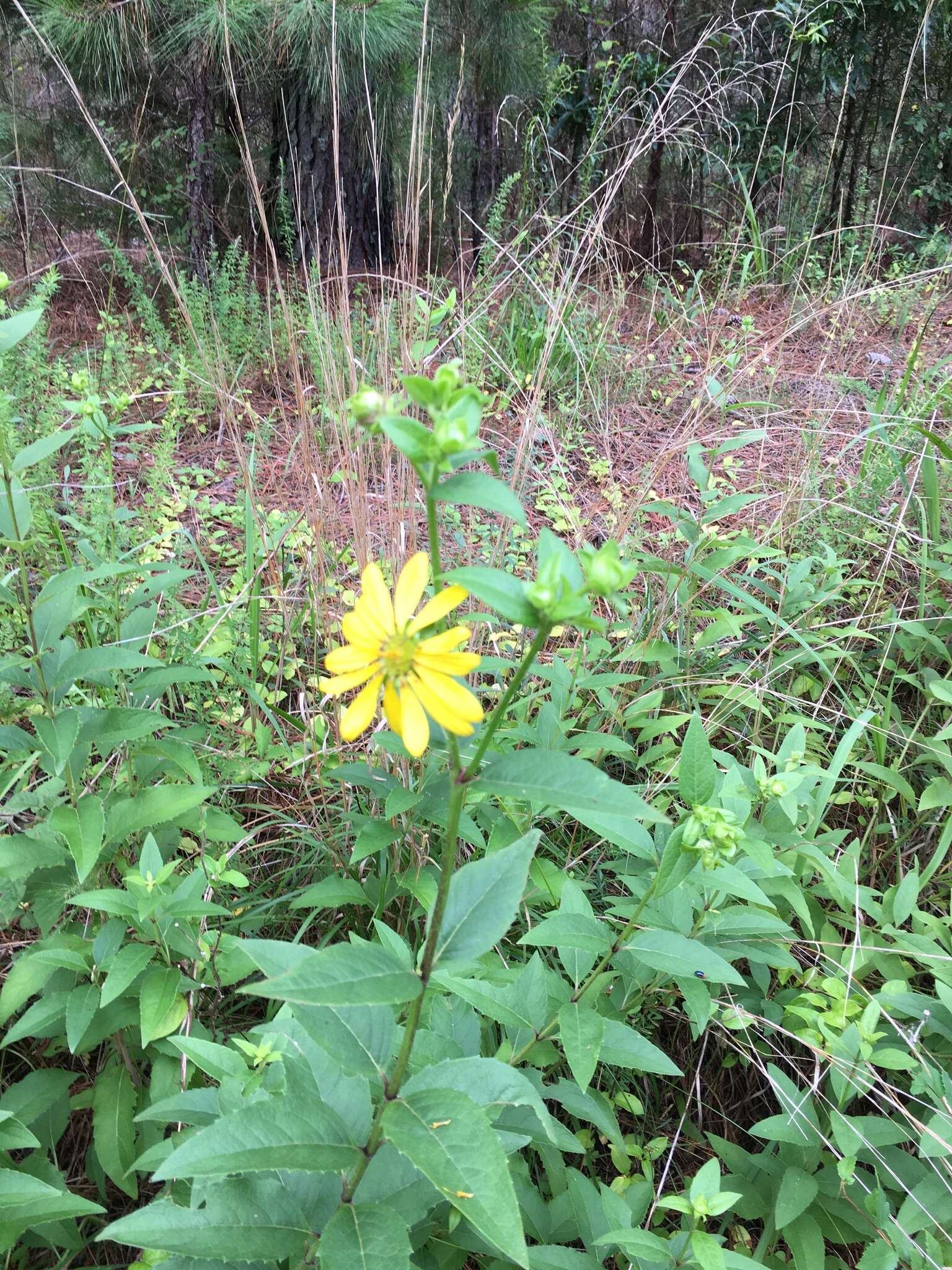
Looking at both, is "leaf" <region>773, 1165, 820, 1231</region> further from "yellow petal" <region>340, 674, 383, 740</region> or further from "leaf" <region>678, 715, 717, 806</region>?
"yellow petal" <region>340, 674, 383, 740</region>

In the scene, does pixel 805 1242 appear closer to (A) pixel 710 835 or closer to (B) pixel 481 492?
(A) pixel 710 835

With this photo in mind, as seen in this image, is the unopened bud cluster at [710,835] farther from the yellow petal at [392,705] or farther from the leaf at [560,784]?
the yellow petal at [392,705]

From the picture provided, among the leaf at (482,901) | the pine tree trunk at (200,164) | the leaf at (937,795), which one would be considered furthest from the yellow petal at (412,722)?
the pine tree trunk at (200,164)

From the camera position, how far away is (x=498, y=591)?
0.50 meters

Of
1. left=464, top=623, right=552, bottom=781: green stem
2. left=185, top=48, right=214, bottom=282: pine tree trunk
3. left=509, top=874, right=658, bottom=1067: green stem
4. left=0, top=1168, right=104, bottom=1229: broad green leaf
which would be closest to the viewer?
left=464, top=623, right=552, bottom=781: green stem

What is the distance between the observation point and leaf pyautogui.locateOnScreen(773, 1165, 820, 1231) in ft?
3.16

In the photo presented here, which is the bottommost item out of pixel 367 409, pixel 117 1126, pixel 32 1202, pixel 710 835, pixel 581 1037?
pixel 117 1126

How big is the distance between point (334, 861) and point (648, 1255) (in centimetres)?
75

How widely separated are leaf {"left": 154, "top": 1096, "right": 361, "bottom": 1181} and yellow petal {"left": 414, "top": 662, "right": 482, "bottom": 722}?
14.6 inches

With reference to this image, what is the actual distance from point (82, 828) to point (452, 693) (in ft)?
2.35

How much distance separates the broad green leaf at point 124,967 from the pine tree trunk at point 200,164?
11.4 feet

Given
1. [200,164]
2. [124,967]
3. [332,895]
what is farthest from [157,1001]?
[200,164]

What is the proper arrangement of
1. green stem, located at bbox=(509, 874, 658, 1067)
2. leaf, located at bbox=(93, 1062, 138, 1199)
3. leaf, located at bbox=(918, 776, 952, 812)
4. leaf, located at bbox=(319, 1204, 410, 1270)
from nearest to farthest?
1. leaf, located at bbox=(319, 1204, 410, 1270)
2. green stem, located at bbox=(509, 874, 658, 1067)
3. leaf, located at bbox=(93, 1062, 138, 1199)
4. leaf, located at bbox=(918, 776, 952, 812)

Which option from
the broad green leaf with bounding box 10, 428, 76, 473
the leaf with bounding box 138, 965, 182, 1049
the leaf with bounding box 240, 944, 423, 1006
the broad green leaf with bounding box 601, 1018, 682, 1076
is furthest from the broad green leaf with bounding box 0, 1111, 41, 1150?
the broad green leaf with bounding box 10, 428, 76, 473
